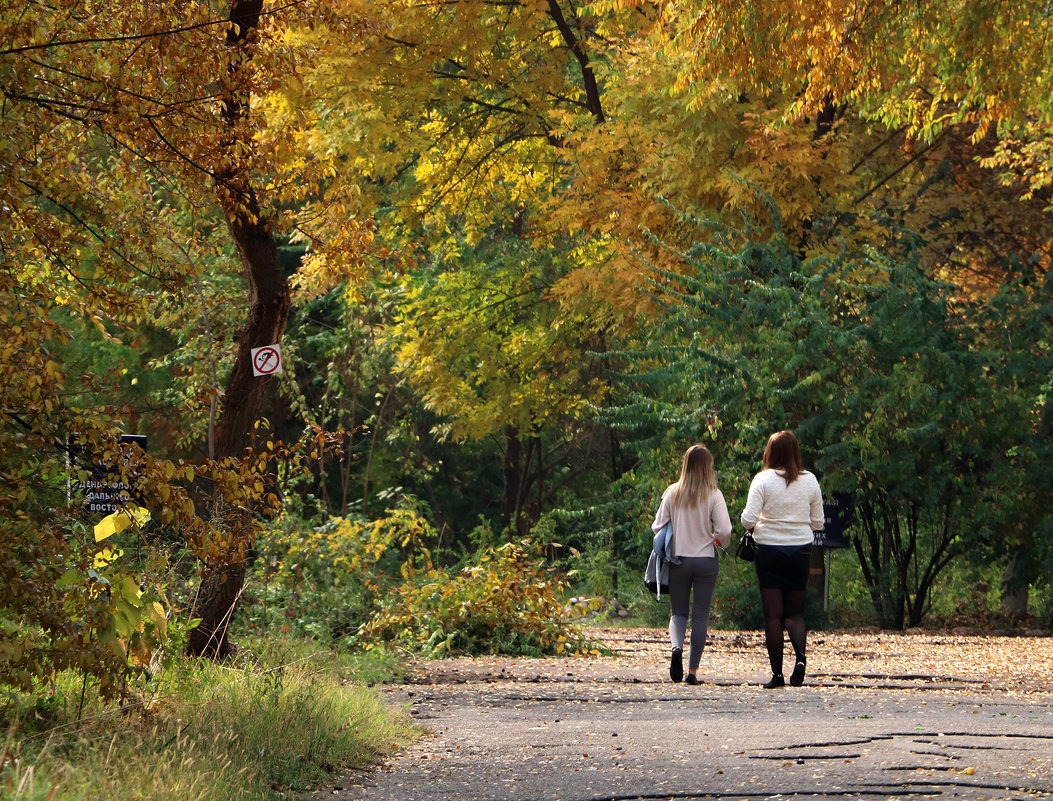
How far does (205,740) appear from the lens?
6320mm

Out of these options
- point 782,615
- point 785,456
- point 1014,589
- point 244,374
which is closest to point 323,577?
point 244,374

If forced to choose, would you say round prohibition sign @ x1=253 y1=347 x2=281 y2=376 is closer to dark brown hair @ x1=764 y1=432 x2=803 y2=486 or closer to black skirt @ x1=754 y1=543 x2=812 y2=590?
dark brown hair @ x1=764 y1=432 x2=803 y2=486

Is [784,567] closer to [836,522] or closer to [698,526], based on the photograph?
[698,526]

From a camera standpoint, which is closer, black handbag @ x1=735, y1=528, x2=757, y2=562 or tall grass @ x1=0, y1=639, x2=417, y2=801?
tall grass @ x1=0, y1=639, x2=417, y2=801

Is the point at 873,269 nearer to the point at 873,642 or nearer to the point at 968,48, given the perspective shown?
the point at 873,642

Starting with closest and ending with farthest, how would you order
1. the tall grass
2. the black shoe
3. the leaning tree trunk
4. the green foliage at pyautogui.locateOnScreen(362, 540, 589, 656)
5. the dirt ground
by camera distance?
the tall grass → the dirt ground → the leaning tree trunk → the black shoe → the green foliage at pyautogui.locateOnScreen(362, 540, 589, 656)

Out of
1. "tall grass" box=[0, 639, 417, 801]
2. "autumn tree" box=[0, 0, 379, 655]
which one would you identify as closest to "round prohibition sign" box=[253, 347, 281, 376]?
"autumn tree" box=[0, 0, 379, 655]

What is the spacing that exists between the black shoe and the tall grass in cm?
306

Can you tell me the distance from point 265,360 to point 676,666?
4002 mm

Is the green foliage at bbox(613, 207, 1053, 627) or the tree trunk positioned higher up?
the green foliage at bbox(613, 207, 1053, 627)

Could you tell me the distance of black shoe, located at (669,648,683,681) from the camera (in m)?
10.8

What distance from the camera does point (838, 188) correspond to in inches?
718

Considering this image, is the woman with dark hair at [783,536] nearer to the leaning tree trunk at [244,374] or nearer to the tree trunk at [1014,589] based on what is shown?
the leaning tree trunk at [244,374]

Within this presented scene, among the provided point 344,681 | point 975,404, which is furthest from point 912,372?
point 344,681
